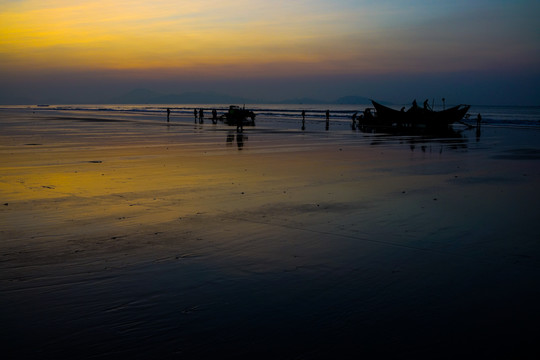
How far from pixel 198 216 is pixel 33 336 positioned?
5.28 meters

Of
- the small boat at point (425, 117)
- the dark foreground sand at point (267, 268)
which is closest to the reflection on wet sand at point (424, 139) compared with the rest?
the small boat at point (425, 117)

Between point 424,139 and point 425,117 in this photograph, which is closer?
point 424,139

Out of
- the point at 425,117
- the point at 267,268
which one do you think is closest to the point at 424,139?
the point at 425,117

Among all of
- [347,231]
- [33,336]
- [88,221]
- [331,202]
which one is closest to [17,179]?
[88,221]

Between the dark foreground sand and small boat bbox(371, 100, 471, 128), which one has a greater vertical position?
small boat bbox(371, 100, 471, 128)

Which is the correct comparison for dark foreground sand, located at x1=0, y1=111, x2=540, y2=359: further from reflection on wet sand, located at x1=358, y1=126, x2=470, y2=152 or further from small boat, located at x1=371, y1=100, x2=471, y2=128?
small boat, located at x1=371, y1=100, x2=471, y2=128

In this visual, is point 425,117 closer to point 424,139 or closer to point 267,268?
point 424,139

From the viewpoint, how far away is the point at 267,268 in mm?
7000

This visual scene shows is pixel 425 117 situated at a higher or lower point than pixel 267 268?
higher

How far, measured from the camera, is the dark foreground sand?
16.2ft

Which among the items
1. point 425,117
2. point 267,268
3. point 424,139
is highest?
point 425,117

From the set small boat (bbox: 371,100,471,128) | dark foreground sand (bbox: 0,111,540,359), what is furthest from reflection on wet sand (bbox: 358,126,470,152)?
dark foreground sand (bbox: 0,111,540,359)

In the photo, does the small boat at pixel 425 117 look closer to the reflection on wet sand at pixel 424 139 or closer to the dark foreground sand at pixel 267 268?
the reflection on wet sand at pixel 424 139

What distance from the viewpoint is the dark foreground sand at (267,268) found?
4.94 metres
